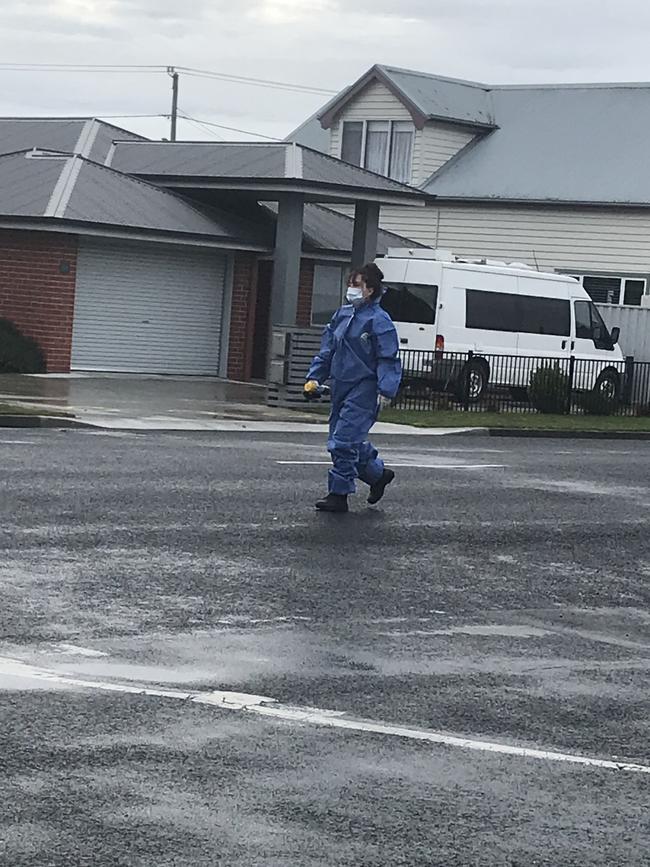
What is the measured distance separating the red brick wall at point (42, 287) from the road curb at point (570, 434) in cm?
901

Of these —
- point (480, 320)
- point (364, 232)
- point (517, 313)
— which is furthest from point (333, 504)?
point (364, 232)

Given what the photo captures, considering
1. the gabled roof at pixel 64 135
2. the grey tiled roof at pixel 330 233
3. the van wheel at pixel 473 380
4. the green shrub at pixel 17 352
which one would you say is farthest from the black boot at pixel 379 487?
the gabled roof at pixel 64 135

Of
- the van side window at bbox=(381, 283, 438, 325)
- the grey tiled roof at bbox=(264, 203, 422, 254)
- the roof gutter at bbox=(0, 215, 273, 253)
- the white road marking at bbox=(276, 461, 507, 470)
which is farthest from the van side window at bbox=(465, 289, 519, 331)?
the white road marking at bbox=(276, 461, 507, 470)

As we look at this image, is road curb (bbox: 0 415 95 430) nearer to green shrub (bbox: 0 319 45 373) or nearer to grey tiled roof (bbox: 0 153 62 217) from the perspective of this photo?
green shrub (bbox: 0 319 45 373)

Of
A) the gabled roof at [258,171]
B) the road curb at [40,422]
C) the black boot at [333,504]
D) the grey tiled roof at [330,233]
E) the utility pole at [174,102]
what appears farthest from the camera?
the utility pole at [174,102]

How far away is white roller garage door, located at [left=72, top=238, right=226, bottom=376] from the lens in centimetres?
3241

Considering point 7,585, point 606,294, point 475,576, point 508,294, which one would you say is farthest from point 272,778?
point 606,294

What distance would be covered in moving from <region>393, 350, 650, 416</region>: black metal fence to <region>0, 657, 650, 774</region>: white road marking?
72.7 ft

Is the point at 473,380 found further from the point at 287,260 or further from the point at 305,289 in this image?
the point at 305,289

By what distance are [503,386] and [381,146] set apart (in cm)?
1430

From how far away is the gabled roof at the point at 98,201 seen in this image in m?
31.1

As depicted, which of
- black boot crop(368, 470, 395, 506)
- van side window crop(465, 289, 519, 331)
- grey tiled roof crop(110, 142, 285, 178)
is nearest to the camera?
black boot crop(368, 470, 395, 506)

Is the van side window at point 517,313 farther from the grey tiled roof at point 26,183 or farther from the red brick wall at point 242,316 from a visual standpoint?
the grey tiled roof at point 26,183

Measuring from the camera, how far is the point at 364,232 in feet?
116
